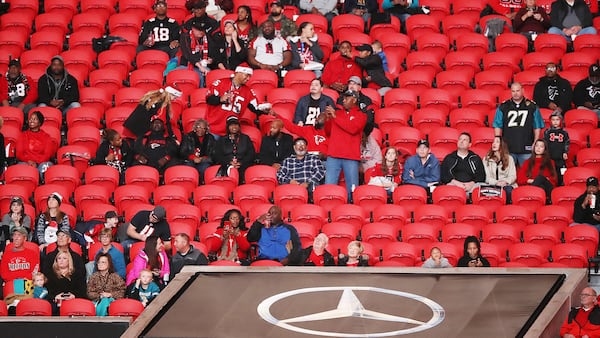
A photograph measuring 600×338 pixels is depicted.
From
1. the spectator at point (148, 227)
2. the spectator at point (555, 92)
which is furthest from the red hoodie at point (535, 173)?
the spectator at point (148, 227)

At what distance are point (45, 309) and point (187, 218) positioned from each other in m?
2.49

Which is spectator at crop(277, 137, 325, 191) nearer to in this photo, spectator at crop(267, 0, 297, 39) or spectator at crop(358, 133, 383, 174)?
spectator at crop(358, 133, 383, 174)

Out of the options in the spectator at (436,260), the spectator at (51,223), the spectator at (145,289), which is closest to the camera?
the spectator at (145,289)

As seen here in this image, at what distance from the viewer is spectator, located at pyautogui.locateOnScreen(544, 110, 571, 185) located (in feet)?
62.5

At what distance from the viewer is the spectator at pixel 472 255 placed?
17.0 meters

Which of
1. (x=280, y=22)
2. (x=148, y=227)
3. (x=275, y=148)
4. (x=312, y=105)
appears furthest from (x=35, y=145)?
(x=280, y=22)

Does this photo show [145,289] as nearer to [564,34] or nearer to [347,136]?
[347,136]

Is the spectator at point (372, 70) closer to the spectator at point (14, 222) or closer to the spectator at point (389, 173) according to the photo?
the spectator at point (389, 173)

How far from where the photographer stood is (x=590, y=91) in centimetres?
1995

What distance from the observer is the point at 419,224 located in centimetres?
1797

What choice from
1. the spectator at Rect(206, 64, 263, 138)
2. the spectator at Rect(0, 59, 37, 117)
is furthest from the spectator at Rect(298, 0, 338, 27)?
the spectator at Rect(0, 59, 37, 117)

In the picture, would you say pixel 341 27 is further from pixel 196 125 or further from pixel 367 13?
pixel 196 125

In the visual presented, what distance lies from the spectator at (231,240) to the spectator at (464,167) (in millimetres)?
2787

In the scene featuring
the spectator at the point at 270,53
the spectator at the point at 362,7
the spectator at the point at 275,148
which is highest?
the spectator at the point at 362,7
